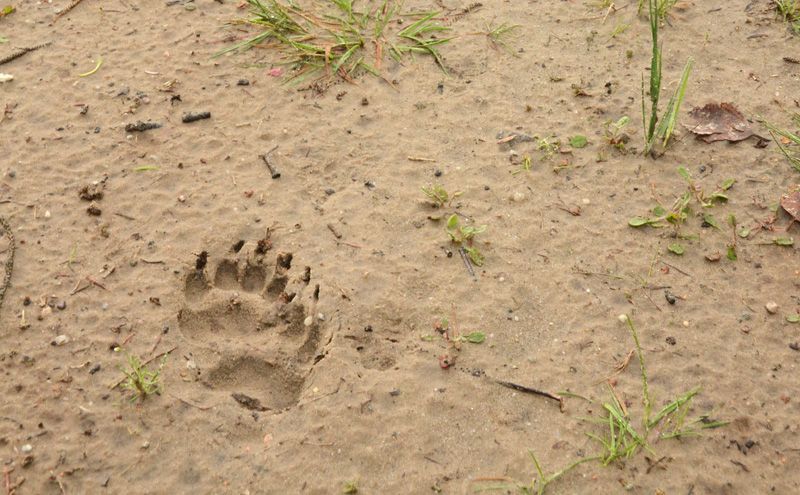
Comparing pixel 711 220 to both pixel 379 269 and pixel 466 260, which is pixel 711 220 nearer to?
pixel 466 260

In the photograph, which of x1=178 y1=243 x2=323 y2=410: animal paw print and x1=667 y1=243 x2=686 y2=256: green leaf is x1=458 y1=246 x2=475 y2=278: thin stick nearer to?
x1=178 y1=243 x2=323 y2=410: animal paw print

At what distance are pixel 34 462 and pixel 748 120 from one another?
3.09m

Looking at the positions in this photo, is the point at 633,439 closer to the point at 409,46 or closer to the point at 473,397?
the point at 473,397

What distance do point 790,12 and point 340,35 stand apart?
88.5 inches

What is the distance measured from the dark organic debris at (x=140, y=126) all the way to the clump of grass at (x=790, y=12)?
10.1ft

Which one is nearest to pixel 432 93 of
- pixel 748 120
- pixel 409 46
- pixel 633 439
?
pixel 409 46

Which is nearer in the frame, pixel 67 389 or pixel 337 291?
pixel 67 389

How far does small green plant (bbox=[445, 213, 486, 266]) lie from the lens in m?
2.83

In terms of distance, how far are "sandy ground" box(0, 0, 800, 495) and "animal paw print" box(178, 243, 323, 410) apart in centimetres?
1

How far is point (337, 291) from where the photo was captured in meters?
2.72

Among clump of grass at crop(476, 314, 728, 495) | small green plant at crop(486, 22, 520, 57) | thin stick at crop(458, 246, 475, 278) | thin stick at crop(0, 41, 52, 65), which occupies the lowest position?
clump of grass at crop(476, 314, 728, 495)

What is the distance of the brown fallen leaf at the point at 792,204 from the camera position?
9.42 feet

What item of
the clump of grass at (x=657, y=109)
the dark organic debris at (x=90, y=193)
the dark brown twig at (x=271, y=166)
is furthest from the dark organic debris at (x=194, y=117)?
the clump of grass at (x=657, y=109)

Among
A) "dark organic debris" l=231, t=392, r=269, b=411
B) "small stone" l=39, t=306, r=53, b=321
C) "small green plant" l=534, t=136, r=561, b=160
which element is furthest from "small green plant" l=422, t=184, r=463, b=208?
"small stone" l=39, t=306, r=53, b=321
